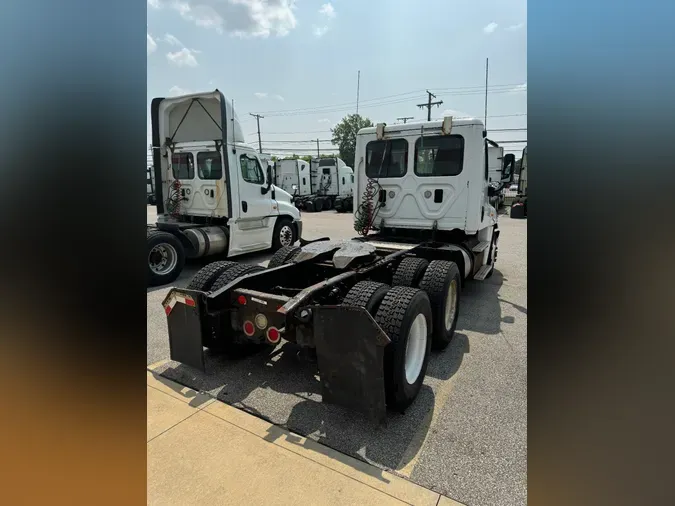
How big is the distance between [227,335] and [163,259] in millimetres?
4602

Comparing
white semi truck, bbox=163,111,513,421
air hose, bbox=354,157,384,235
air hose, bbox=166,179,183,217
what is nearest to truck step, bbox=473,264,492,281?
white semi truck, bbox=163,111,513,421

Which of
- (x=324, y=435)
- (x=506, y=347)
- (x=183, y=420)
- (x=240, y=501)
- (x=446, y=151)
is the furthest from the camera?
(x=446, y=151)

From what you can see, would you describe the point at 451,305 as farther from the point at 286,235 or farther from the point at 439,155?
the point at 286,235

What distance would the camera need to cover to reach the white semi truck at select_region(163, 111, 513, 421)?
9.67ft

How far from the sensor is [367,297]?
136 inches

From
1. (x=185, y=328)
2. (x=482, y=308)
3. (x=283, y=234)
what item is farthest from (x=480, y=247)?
(x=283, y=234)

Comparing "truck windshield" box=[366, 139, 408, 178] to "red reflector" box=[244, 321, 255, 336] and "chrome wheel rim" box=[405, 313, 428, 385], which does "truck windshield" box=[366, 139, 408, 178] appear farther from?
"red reflector" box=[244, 321, 255, 336]

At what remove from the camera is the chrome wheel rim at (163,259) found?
25.0 ft

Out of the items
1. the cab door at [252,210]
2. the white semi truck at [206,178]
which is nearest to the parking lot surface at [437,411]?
the white semi truck at [206,178]
